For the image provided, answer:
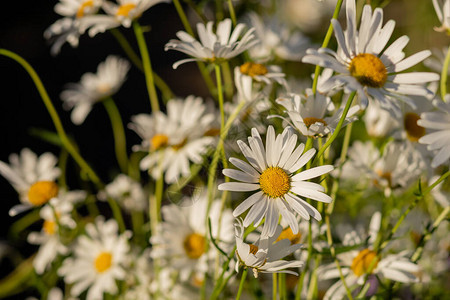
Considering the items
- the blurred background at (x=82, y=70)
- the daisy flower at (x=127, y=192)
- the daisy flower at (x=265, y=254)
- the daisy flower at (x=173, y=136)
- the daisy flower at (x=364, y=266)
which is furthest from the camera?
the blurred background at (x=82, y=70)

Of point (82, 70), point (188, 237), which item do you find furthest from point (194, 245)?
point (82, 70)

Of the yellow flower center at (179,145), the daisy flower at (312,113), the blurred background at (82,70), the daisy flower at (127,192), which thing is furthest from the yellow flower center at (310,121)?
the blurred background at (82,70)

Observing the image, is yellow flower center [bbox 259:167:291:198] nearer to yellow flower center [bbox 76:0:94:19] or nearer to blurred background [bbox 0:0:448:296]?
yellow flower center [bbox 76:0:94:19]

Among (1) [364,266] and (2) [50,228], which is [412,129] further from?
(2) [50,228]

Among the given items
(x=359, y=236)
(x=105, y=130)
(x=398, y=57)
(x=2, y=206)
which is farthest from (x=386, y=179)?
(x=105, y=130)

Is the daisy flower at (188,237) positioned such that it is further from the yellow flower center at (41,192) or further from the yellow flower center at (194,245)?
the yellow flower center at (41,192)

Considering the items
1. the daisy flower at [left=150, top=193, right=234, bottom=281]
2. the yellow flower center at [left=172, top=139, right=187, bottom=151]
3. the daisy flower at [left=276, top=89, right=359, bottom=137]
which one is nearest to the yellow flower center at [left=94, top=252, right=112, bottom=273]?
the daisy flower at [left=150, top=193, right=234, bottom=281]
